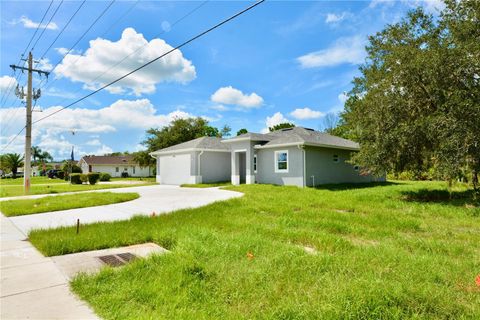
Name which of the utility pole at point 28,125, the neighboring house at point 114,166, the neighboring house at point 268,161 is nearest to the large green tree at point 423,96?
the neighboring house at point 268,161

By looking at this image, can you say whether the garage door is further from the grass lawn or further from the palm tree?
the palm tree

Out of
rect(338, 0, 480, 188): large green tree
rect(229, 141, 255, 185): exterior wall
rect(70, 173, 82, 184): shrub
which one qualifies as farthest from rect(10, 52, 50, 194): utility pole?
rect(338, 0, 480, 188): large green tree

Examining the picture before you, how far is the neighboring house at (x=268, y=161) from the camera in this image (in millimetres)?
16984

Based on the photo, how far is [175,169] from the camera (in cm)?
2328

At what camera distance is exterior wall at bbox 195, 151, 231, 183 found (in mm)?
21484

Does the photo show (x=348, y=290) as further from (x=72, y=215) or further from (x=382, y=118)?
(x=382, y=118)

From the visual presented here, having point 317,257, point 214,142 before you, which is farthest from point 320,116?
point 317,257

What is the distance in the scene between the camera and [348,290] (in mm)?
3014

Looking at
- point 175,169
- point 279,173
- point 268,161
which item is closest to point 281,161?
point 279,173

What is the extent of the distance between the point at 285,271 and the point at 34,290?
318cm

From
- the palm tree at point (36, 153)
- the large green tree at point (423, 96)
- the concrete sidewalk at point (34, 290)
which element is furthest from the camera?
the palm tree at point (36, 153)

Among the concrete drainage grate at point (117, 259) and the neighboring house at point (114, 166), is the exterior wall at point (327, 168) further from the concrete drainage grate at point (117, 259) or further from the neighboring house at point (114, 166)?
the neighboring house at point (114, 166)

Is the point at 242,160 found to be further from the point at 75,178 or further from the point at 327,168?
the point at 75,178

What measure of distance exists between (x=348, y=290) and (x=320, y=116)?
4987 cm
